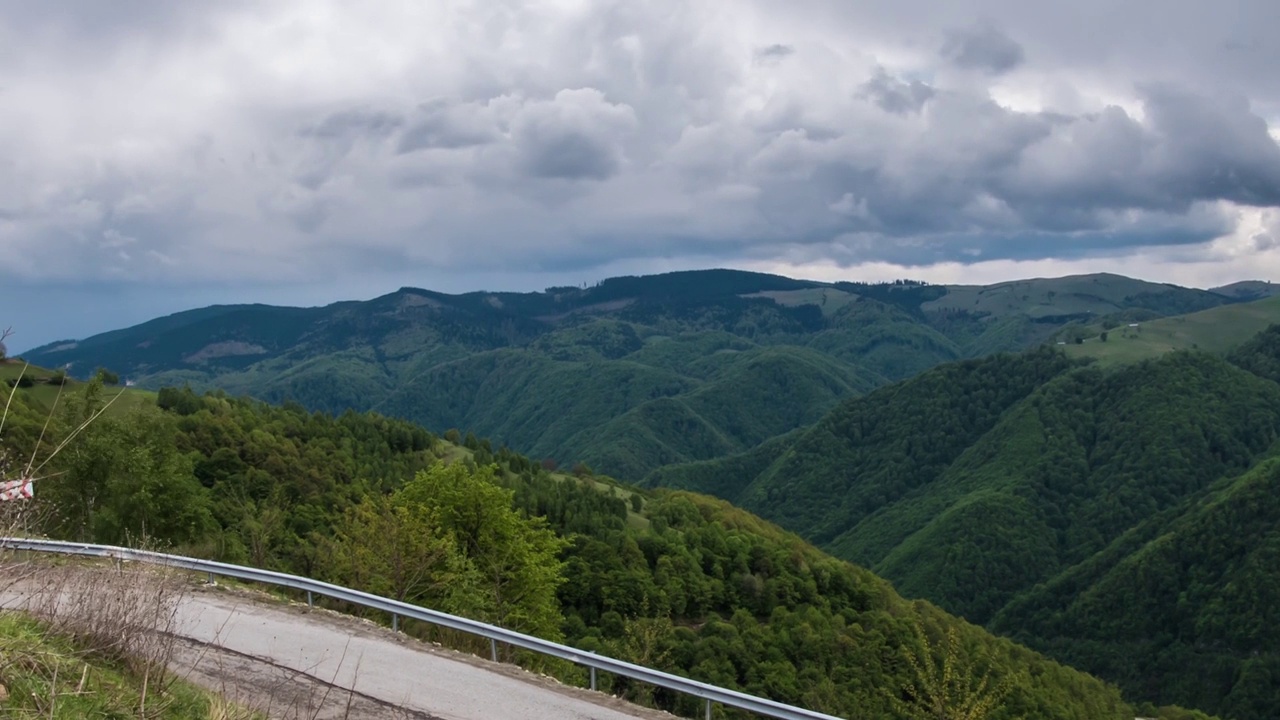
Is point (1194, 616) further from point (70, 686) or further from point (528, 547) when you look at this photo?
point (70, 686)

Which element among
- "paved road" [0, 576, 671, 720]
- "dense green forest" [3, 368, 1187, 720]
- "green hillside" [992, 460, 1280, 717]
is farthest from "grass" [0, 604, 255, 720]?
"green hillside" [992, 460, 1280, 717]

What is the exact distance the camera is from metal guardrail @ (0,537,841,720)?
1524cm

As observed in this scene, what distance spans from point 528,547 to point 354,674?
25.6m

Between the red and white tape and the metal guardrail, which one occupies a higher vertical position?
the red and white tape

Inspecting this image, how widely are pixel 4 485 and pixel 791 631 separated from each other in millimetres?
81521

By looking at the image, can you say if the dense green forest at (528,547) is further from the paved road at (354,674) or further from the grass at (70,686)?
the paved road at (354,674)

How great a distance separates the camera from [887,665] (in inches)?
3312

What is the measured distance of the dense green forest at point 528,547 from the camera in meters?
35.9

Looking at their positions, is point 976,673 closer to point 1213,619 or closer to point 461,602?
point 461,602

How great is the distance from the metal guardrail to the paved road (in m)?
0.61

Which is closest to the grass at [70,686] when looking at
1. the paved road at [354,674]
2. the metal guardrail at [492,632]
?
the metal guardrail at [492,632]

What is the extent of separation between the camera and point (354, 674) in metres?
15.6

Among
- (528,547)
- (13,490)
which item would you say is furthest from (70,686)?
(528,547)

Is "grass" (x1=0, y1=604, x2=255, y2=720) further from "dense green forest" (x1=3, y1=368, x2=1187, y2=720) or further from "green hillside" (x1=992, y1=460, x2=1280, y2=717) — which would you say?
"green hillside" (x1=992, y1=460, x2=1280, y2=717)
